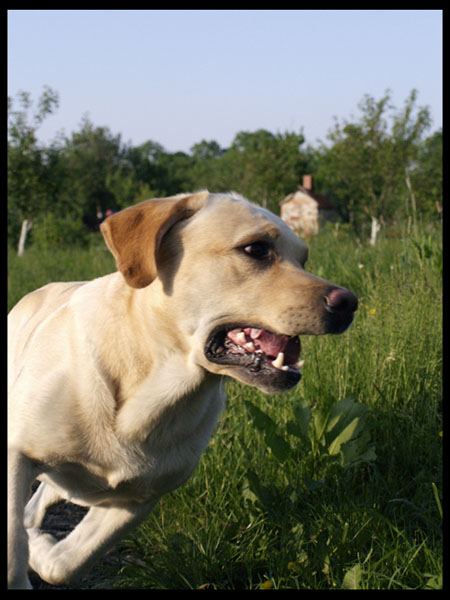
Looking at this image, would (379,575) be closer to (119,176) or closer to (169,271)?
(169,271)

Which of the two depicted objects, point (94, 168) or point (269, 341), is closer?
point (269, 341)

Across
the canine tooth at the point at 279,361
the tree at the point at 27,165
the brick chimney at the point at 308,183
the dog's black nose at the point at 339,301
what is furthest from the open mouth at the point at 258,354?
the brick chimney at the point at 308,183

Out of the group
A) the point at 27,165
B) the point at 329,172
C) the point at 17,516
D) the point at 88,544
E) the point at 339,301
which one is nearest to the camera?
the point at 17,516

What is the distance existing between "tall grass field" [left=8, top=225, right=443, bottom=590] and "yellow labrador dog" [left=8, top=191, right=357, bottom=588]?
461 millimetres

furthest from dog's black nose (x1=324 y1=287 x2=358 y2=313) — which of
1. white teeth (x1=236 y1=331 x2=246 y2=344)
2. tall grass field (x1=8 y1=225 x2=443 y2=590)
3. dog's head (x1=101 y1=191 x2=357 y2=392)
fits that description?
tall grass field (x1=8 y1=225 x2=443 y2=590)

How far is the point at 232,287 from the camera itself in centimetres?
262

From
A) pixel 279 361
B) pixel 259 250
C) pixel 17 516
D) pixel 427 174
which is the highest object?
pixel 427 174

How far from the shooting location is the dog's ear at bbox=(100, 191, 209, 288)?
102 inches

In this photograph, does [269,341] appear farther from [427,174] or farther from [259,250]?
[427,174]

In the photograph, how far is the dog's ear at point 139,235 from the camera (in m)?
2.59

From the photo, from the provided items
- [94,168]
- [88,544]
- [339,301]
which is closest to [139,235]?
[339,301]

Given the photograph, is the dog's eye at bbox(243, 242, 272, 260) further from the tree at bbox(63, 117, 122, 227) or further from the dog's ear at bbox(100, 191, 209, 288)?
the tree at bbox(63, 117, 122, 227)

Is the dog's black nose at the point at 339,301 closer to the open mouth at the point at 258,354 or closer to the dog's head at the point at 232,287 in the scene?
the dog's head at the point at 232,287

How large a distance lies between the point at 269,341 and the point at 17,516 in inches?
51.0
